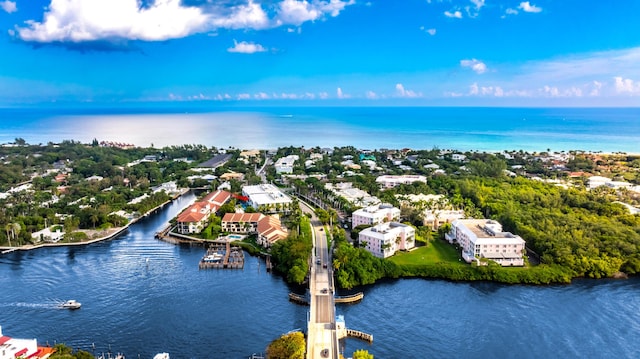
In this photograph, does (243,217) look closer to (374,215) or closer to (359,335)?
(374,215)

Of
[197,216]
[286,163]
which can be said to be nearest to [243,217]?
[197,216]

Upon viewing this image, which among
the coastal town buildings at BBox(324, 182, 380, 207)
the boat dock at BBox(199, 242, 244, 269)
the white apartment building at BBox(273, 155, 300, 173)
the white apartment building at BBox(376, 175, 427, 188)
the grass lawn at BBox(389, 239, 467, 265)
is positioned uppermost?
the white apartment building at BBox(273, 155, 300, 173)

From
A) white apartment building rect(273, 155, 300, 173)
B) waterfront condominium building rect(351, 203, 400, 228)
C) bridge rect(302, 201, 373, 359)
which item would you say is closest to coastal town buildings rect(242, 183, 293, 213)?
waterfront condominium building rect(351, 203, 400, 228)

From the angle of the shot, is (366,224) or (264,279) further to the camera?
(366,224)

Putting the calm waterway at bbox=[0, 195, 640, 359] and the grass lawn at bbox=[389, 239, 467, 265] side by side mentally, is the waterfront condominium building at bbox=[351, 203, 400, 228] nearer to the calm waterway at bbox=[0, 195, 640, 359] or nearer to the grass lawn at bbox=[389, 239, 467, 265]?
the grass lawn at bbox=[389, 239, 467, 265]

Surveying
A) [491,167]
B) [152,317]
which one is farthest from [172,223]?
[491,167]

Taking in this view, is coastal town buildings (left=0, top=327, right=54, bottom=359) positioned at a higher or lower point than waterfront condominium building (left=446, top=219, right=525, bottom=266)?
lower

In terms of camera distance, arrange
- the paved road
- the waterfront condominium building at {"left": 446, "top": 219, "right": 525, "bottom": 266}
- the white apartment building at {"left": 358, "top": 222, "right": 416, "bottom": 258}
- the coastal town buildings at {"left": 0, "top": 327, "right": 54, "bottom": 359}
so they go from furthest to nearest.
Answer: the white apartment building at {"left": 358, "top": 222, "right": 416, "bottom": 258}
the waterfront condominium building at {"left": 446, "top": 219, "right": 525, "bottom": 266}
the paved road
the coastal town buildings at {"left": 0, "top": 327, "right": 54, "bottom": 359}

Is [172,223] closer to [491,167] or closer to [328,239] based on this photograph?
[328,239]

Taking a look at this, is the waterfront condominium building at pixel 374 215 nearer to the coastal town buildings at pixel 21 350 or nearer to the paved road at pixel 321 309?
the paved road at pixel 321 309
